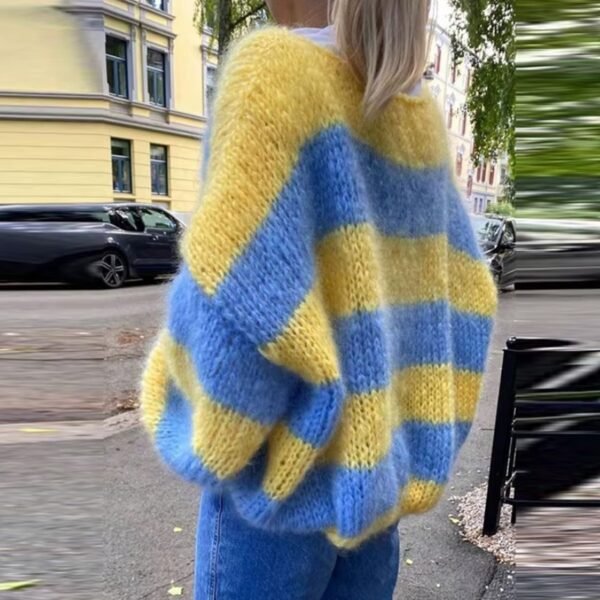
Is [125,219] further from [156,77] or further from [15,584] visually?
[156,77]

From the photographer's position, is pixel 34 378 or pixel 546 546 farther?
pixel 34 378

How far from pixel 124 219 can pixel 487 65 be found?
5937 mm

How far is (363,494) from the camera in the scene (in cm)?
85

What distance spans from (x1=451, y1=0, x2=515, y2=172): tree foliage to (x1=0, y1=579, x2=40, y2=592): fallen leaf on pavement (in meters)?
5.96

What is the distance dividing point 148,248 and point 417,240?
3.87m

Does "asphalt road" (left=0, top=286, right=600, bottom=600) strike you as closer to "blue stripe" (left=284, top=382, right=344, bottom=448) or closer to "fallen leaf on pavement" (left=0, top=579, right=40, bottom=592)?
"fallen leaf on pavement" (left=0, top=579, right=40, bottom=592)

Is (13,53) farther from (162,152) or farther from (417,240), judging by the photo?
(162,152)

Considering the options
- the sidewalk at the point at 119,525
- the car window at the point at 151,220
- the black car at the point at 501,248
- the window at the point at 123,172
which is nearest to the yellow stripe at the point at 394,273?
the black car at the point at 501,248

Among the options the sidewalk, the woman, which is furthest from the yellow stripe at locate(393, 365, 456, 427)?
the sidewalk

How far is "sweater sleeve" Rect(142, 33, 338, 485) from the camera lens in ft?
2.56

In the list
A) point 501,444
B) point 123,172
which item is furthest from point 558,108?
point 123,172

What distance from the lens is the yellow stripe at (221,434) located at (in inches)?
31.7

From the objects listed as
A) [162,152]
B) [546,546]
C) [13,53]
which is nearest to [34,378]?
[13,53]

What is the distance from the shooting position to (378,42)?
33.9 inches
